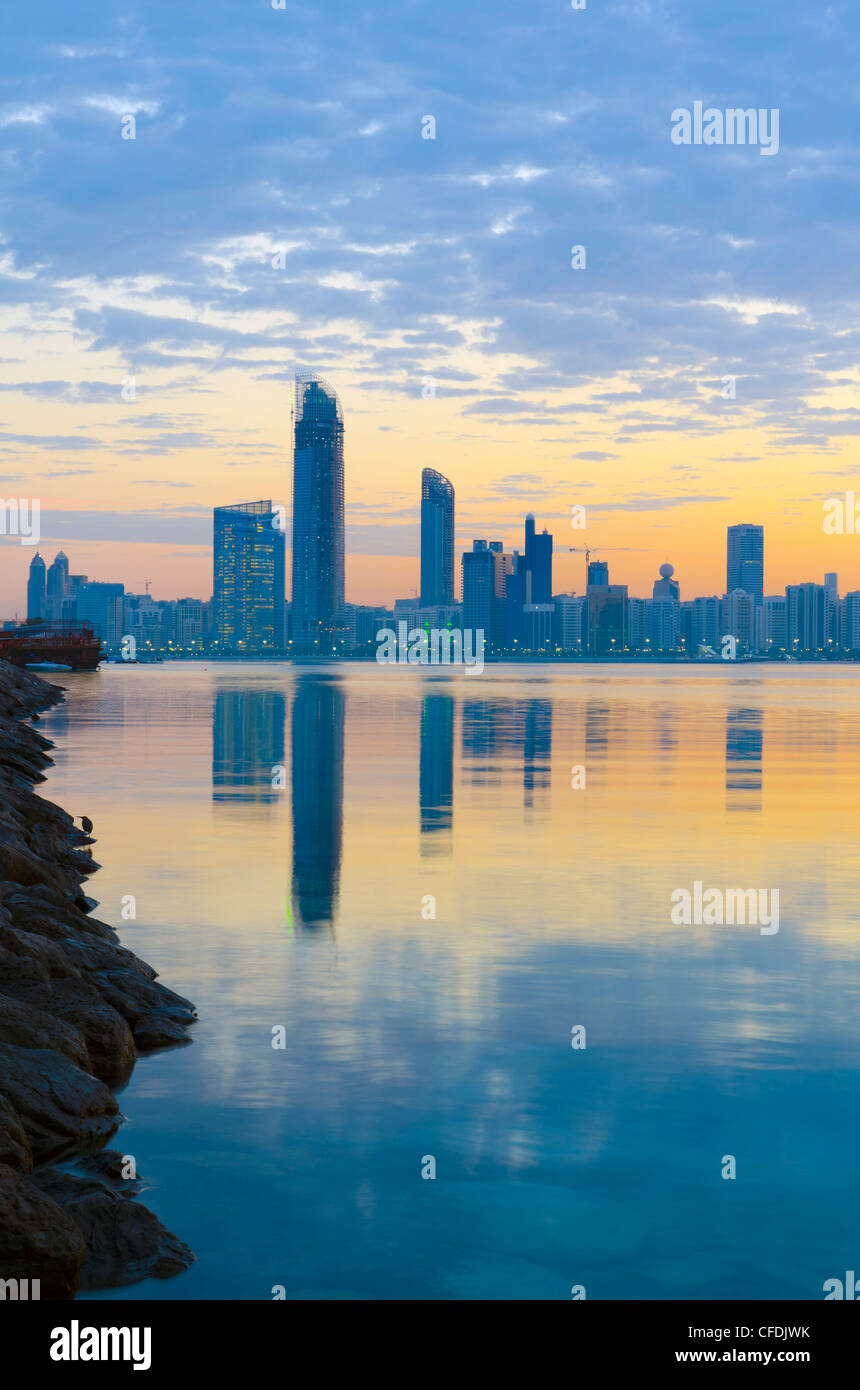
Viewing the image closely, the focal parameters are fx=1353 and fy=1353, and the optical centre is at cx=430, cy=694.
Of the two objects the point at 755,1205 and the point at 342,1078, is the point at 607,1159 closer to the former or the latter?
the point at 755,1205

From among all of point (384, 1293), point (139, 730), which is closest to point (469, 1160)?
point (384, 1293)

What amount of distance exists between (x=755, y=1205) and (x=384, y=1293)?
8.15 feet

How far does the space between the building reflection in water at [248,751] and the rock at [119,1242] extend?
68.7ft

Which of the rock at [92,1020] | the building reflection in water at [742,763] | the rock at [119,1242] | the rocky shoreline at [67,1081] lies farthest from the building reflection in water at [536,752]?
the rock at [119,1242]

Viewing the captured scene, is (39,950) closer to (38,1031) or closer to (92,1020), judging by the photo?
(92,1020)

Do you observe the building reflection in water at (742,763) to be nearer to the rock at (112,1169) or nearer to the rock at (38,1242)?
the rock at (112,1169)

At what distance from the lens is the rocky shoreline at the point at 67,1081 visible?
739 centimetres

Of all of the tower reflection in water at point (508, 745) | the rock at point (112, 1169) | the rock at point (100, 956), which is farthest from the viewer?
the tower reflection in water at point (508, 745)

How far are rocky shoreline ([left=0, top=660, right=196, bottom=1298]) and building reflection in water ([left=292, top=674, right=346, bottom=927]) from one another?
319 centimetres

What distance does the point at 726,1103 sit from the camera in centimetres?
1010

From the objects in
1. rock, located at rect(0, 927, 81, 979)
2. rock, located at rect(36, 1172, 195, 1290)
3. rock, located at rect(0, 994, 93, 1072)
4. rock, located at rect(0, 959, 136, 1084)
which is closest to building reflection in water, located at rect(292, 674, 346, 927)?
rock, located at rect(0, 927, 81, 979)

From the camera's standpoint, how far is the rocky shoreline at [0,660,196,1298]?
24.3ft

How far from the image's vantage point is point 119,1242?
771cm
